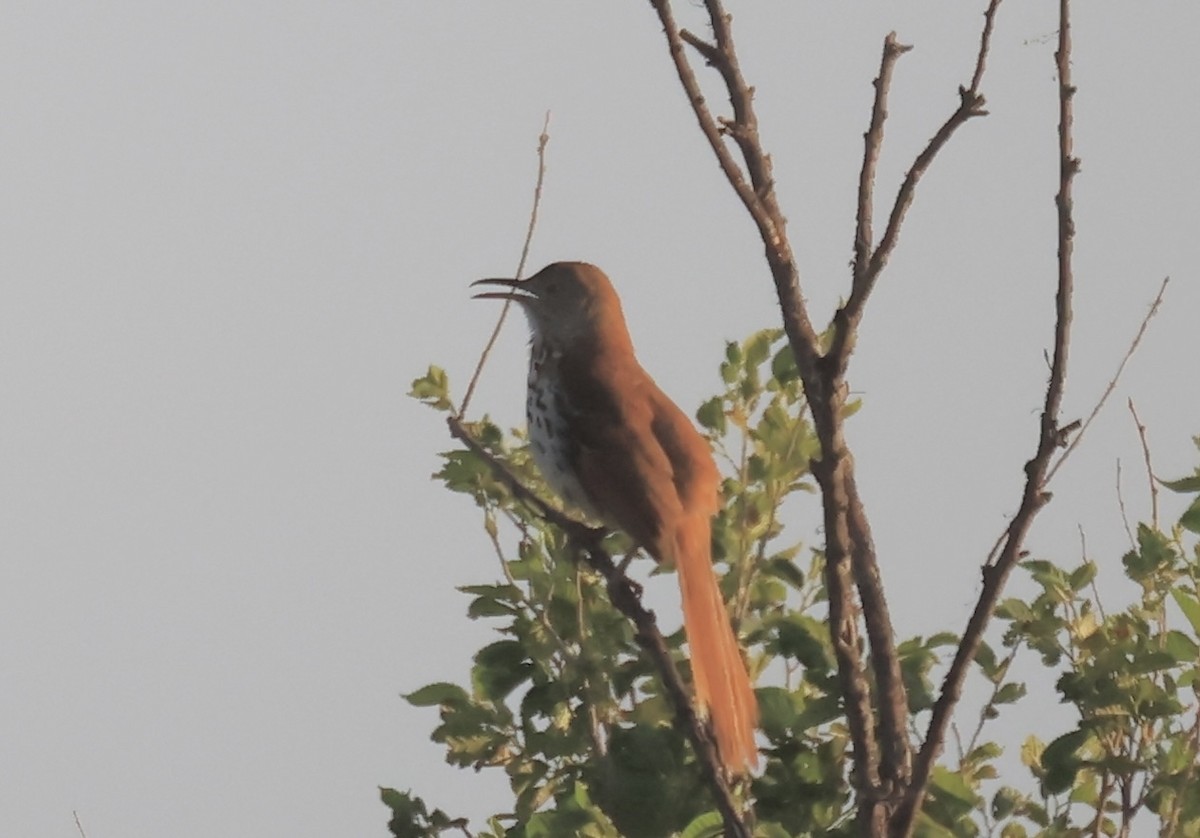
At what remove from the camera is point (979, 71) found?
7.01 feet

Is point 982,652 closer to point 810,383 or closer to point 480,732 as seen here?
point 480,732

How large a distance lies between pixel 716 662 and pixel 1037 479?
1212mm

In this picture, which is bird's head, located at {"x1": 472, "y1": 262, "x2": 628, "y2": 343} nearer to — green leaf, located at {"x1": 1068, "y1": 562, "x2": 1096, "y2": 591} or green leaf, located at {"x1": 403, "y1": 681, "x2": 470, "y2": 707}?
green leaf, located at {"x1": 403, "y1": 681, "x2": 470, "y2": 707}

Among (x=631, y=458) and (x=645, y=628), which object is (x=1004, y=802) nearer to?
(x=645, y=628)

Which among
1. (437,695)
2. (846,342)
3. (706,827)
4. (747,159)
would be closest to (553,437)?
(437,695)

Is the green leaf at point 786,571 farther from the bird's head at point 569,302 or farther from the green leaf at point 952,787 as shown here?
the bird's head at point 569,302

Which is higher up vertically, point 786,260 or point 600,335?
point 600,335

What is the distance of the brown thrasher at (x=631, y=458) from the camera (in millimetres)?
3189

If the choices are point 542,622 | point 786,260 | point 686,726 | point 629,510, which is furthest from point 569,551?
point 786,260

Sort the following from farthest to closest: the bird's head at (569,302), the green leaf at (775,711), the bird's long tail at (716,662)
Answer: the bird's head at (569,302)
the bird's long tail at (716,662)
the green leaf at (775,711)

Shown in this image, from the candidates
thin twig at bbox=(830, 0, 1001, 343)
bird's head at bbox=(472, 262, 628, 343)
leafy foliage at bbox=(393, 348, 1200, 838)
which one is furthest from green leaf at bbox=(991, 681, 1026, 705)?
bird's head at bbox=(472, 262, 628, 343)

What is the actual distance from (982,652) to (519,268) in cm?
105

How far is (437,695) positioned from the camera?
327 cm

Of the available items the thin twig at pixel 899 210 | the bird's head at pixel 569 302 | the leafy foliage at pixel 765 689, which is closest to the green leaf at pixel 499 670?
the leafy foliage at pixel 765 689
